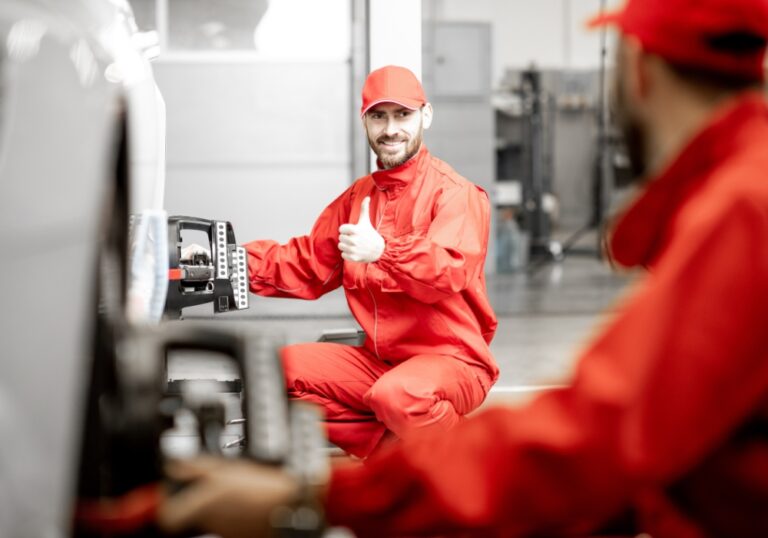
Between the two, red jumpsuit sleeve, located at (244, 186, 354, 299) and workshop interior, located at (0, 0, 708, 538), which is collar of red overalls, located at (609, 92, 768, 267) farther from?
red jumpsuit sleeve, located at (244, 186, 354, 299)

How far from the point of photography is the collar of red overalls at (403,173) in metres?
3.19

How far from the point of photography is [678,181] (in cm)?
116

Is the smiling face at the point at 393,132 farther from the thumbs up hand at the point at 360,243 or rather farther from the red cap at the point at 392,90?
the thumbs up hand at the point at 360,243

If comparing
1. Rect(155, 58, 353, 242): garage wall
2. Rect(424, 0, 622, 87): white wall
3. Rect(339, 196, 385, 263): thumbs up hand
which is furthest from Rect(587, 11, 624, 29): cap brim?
Rect(424, 0, 622, 87): white wall

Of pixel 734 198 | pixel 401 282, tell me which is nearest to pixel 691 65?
pixel 734 198

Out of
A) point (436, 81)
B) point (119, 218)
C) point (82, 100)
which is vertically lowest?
point (119, 218)

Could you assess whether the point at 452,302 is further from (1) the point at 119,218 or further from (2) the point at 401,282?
(1) the point at 119,218

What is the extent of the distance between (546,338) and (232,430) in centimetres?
306

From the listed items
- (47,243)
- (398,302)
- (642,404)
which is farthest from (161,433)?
(398,302)

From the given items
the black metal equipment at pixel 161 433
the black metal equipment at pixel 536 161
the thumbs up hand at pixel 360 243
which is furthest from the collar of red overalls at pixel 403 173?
the black metal equipment at pixel 536 161

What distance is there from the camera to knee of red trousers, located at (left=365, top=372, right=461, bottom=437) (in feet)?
9.23

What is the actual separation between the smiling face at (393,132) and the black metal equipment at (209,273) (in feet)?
2.02

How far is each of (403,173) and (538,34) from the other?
27.8 ft

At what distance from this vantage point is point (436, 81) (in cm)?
912
